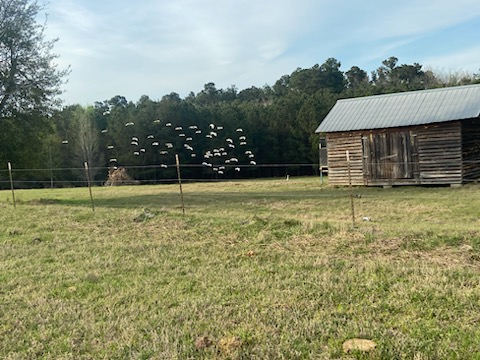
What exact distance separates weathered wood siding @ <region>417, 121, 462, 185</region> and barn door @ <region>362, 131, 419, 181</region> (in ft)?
1.18

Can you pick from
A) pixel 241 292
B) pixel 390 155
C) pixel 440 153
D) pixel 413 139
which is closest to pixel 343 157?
pixel 390 155

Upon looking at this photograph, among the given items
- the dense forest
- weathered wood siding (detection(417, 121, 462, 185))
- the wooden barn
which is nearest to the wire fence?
the dense forest

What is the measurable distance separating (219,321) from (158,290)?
1.39 m

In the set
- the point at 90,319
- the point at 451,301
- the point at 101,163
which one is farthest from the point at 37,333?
the point at 101,163

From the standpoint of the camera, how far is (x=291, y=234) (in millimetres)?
7863

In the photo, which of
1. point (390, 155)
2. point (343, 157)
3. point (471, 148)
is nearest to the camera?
point (471, 148)

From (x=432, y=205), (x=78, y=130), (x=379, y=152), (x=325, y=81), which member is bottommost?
(x=432, y=205)

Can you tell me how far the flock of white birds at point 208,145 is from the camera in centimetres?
4853

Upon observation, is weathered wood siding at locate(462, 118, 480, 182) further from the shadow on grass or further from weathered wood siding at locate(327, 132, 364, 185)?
the shadow on grass

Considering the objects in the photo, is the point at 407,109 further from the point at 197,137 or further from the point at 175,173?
the point at 197,137

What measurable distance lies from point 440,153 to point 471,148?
1593mm

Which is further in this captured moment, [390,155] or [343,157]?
[343,157]

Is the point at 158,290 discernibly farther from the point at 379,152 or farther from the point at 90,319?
the point at 379,152

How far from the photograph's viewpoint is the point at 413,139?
21.6 meters
